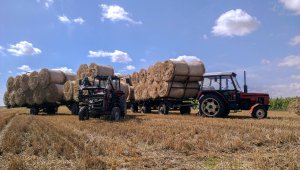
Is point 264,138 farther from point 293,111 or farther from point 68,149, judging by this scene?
point 293,111

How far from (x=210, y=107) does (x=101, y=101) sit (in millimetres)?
4889

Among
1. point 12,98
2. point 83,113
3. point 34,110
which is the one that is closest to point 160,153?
point 83,113

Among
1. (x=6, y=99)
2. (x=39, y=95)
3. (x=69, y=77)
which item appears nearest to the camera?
(x=39, y=95)

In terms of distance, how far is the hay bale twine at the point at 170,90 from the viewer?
19909 millimetres

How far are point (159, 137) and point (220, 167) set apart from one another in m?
3.26

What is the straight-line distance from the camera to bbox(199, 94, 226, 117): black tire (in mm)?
15880

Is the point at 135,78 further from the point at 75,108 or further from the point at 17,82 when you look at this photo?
the point at 17,82

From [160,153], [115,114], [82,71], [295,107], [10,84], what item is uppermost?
[82,71]

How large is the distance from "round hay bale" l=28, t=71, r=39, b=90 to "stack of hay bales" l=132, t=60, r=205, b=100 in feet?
25.2

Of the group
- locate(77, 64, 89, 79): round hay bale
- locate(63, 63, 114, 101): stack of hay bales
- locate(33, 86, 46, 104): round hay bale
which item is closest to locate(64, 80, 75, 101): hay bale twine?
locate(63, 63, 114, 101): stack of hay bales

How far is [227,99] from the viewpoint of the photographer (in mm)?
16109

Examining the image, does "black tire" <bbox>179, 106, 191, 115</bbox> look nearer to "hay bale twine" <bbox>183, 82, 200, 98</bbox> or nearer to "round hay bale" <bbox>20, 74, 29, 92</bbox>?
"hay bale twine" <bbox>183, 82, 200, 98</bbox>

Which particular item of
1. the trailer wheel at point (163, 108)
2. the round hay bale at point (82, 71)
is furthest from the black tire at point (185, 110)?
the round hay bale at point (82, 71)

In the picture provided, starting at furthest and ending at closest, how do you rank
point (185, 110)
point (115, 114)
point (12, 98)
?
1. point (12, 98)
2. point (185, 110)
3. point (115, 114)
